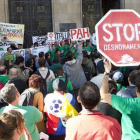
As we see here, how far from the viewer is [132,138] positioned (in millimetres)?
2895

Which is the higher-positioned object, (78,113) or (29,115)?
(29,115)

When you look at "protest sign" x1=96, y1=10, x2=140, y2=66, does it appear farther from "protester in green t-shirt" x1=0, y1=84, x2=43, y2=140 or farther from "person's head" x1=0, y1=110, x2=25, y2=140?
"protester in green t-shirt" x1=0, y1=84, x2=43, y2=140

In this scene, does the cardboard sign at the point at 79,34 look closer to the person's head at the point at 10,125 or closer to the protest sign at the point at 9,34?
the protest sign at the point at 9,34

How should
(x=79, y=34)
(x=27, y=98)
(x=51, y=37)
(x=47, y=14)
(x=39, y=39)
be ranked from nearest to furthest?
(x=27, y=98), (x=79, y=34), (x=51, y=37), (x=39, y=39), (x=47, y=14)

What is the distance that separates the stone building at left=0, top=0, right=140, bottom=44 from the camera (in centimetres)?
1422

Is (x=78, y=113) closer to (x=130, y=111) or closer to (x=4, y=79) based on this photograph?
(x=130, y=111)

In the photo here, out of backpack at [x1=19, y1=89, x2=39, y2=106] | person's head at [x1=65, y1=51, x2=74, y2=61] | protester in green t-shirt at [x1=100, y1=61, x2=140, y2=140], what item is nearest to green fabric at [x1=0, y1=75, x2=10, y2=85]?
backpack at [x1=19, y1=89, x2=39, y2=106]

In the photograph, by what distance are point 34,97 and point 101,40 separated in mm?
1820

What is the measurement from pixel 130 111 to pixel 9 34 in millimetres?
9419

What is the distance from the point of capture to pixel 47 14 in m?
14.7

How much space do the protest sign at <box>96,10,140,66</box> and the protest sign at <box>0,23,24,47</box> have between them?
353 inches

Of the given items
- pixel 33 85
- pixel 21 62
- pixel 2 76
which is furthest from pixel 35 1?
pixel 33 85

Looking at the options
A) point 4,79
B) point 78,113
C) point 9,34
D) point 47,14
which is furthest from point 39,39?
point 78,113

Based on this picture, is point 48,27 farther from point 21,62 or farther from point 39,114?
point 39,114
